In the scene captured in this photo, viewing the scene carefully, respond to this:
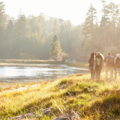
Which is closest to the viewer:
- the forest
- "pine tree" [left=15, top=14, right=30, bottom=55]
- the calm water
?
the calm water

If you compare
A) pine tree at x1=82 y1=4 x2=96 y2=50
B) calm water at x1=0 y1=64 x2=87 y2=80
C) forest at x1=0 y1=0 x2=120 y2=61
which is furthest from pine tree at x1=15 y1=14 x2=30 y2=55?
calm water at x1=0 y1=64 x2=87 y2=80

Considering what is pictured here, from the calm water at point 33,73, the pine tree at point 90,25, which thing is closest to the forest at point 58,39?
the pine tree at point 90,25

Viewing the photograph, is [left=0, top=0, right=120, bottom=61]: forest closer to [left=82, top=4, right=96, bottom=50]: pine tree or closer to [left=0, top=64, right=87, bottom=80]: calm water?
[left=82, top=4, right=96, bottom=50]: pine tree

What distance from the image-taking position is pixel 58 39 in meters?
63.9

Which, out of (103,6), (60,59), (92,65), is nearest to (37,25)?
(60,59)

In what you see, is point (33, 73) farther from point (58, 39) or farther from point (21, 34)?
point (21, 34)

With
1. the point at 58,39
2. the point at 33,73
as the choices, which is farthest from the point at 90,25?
the point at 33,73

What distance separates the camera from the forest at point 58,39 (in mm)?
45562

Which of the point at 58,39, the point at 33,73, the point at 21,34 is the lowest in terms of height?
the point at 33,73

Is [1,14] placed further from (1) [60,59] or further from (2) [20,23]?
(1) [60,59]

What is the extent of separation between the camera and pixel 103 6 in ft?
146

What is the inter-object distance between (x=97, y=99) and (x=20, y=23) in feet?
244

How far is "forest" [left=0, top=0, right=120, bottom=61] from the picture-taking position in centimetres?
4556

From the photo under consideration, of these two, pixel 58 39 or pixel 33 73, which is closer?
pixel 33 73
